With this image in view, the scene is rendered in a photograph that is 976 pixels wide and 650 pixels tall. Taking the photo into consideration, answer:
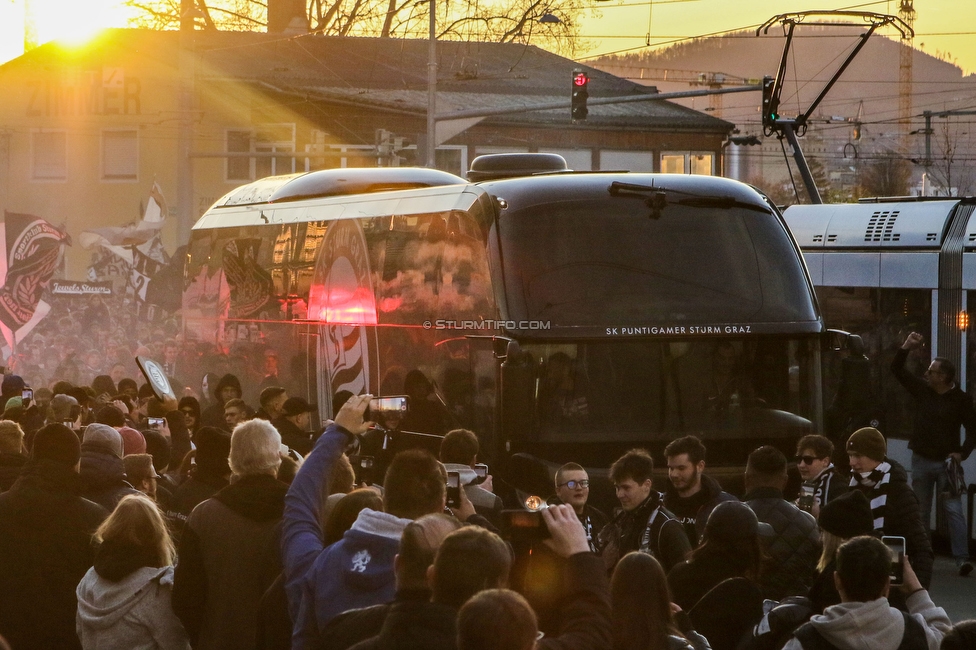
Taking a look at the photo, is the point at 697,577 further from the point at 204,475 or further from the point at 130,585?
the point at 204,475

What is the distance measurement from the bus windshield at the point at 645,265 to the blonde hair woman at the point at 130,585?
5902mm

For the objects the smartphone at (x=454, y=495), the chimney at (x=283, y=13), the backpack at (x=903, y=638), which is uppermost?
the chimney at (x=283, y=13)

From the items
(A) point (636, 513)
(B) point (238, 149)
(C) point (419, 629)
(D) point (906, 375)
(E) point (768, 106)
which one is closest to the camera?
(C) point (419, 629)

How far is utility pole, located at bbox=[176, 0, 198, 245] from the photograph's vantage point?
94.5 ft

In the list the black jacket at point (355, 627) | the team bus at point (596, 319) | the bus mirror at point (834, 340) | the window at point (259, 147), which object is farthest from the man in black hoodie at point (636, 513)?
the window at point (259, 147)

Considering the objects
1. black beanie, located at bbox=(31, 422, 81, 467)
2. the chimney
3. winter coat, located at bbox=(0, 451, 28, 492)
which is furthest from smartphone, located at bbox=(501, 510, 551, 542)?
the chimney

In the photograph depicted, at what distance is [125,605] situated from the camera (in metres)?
5.95

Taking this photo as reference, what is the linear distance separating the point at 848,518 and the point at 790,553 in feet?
3.85

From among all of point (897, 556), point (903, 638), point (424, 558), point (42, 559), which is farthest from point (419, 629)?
point (42, 559)

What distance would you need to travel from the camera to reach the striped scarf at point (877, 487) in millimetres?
8609

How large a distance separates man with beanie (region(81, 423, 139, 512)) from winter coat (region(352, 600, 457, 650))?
3.53m

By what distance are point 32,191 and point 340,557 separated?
136 feet

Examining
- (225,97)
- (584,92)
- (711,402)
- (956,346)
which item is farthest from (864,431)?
(225,97)

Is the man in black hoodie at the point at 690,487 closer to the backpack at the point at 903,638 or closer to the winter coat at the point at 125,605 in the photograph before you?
the backpack at the point at 903,638
